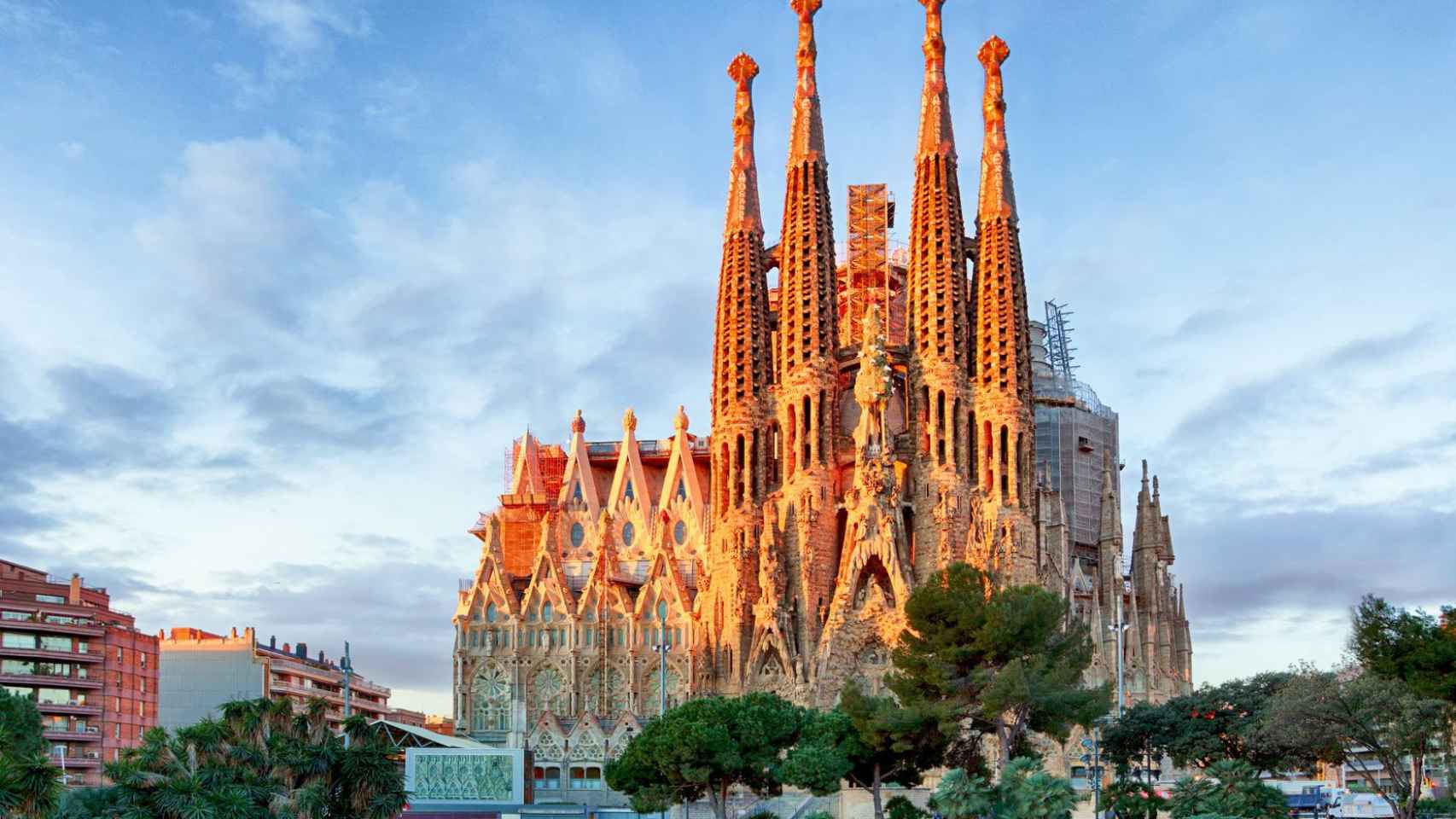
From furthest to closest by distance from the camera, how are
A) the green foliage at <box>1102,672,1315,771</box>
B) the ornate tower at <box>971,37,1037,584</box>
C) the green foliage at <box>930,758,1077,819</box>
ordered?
the ornate tower at <box>971,37,1037,584</box>, the green foliage at <box>1102,672,1315,771</box>, the green foliage at <box>930,758,1077,819</box>

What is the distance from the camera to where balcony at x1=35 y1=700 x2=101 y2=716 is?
64688mm

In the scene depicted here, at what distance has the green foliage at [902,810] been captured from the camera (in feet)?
149

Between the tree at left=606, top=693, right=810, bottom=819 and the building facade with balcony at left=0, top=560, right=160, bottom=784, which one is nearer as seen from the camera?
the tree at left=606, top=693, right=810, bottom=819

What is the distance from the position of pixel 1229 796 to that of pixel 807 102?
4003 centimetres

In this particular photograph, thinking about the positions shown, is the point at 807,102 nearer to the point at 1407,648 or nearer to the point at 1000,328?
the point at 1000,328

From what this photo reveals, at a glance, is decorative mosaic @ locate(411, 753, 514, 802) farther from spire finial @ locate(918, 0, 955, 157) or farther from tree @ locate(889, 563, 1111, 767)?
spire finial @ locate(918, 0, 955, 157)

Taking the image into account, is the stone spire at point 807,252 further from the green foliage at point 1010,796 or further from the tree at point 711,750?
the green foliage at point 1010,796

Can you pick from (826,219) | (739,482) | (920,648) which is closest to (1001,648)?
(920,648)

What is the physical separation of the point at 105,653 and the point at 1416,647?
4916 centimetres

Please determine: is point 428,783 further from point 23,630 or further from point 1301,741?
point 23,630

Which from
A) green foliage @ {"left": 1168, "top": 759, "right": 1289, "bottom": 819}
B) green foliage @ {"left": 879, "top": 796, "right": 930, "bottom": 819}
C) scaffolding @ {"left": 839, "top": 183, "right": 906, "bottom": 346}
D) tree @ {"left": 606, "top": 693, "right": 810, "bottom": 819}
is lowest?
green foliage @ {"left": 879, "top": 796, "right": 930, "bottom": 819}

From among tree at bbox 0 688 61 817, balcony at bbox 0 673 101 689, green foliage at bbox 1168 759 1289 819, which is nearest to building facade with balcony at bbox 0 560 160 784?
balcony at bbox 0 673 101 689

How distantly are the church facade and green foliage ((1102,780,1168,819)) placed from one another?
17.7 m

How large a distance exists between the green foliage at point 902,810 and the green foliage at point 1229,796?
7093 mm
